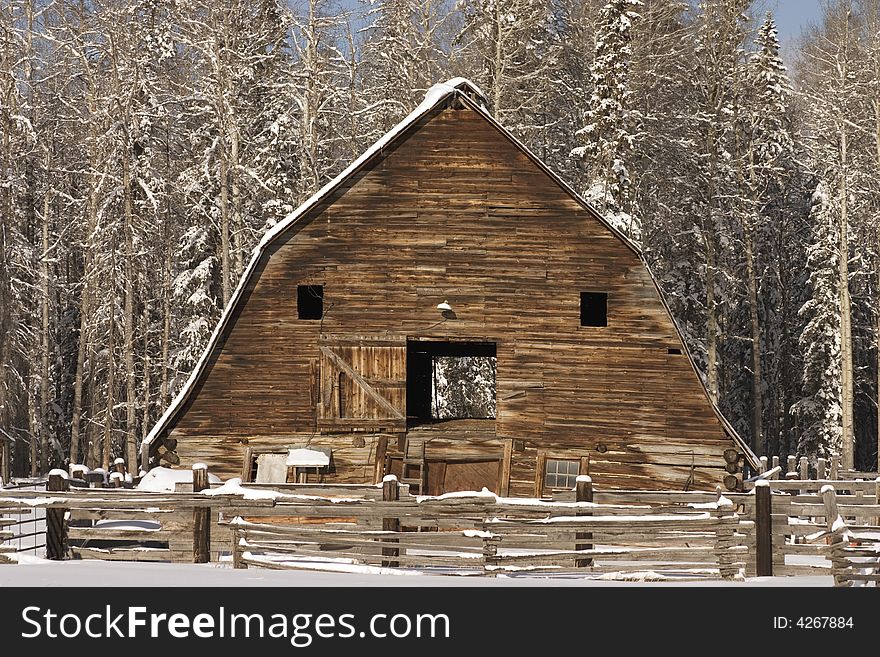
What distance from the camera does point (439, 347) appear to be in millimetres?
31031

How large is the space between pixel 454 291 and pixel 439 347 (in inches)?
280

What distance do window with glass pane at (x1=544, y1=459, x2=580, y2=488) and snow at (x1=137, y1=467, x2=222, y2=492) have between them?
672 centimetres

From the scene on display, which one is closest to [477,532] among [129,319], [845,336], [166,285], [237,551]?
[237,551]

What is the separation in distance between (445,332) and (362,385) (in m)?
2.03

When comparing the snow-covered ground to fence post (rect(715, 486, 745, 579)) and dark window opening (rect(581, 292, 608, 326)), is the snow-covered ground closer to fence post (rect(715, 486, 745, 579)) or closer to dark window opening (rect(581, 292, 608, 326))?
fence post (rect(715, 486, 745, 579))

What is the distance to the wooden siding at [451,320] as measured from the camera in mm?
23891

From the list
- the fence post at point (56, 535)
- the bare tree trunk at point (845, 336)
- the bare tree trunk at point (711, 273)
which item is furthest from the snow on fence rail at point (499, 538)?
the bare tree trunk at point (711, 273)

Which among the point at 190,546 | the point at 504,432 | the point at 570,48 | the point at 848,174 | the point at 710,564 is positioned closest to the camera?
the point at 710,564

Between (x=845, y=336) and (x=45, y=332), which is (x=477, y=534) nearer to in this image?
(x=845, y=336)

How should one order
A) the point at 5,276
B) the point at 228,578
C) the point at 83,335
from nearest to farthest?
the point at 228,578 → the point at 5,276 → the point at 83,335

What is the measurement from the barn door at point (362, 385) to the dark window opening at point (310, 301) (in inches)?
29.1

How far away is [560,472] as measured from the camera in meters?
24.1
